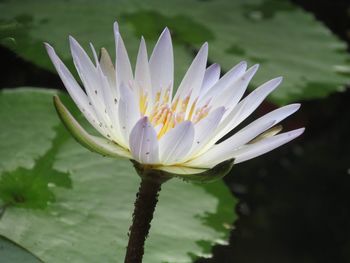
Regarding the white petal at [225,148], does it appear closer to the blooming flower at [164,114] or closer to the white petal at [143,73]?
the blooming flower at [164,114]

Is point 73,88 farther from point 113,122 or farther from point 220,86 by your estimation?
point 220,86

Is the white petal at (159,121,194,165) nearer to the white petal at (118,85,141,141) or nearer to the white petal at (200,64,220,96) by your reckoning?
the white petal at (118,85,141,141)

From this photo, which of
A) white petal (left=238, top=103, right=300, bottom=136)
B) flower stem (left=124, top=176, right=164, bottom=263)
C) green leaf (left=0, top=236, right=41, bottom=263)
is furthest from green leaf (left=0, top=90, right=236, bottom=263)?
white petal (left=238, top=103, right=300, bottom=136)

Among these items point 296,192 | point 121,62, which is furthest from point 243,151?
point 296,192

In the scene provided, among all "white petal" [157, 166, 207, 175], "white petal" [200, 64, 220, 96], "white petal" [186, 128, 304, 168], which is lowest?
"white petal" [157, 166, 207, 175]

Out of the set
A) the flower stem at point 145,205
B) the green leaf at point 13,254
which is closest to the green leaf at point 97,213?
the green leaf at point 13,254
